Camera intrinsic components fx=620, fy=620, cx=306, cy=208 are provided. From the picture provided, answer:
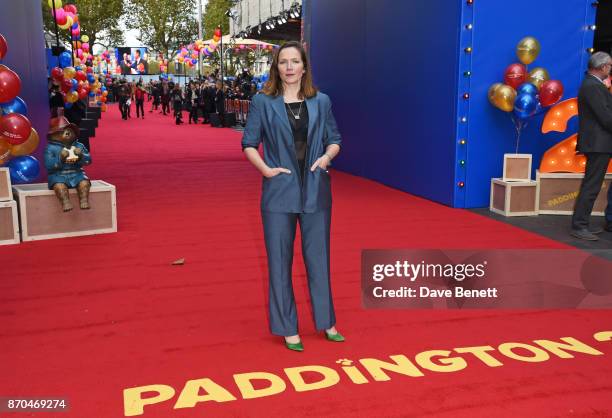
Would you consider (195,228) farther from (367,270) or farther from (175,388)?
(175,388)

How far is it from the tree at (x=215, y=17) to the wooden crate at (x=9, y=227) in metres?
36.8

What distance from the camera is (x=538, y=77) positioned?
6.85m

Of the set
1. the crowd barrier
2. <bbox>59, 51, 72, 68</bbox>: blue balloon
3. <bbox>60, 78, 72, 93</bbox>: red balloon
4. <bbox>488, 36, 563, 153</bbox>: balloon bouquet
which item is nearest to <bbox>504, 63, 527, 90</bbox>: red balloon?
<bbox>488, 36, 563, 153</bbox>: balloon bouquet

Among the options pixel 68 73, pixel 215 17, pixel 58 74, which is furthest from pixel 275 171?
pixel 215 17

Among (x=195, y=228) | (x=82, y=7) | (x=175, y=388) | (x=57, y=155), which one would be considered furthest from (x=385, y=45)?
(x=82, y=7)

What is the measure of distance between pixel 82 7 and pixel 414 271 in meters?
38.8

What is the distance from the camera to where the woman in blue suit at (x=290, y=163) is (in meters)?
3.09

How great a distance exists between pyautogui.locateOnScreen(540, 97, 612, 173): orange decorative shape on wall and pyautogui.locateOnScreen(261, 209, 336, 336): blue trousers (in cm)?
449

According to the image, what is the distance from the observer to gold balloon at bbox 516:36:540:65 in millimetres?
6758

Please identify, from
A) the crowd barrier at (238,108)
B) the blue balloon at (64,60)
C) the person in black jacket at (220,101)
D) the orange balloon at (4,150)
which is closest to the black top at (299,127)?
the orange balloon at (4,150)

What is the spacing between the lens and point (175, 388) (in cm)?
285

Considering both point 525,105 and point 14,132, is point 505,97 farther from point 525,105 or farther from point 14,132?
point 14,132

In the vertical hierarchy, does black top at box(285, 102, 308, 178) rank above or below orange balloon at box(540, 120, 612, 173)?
above

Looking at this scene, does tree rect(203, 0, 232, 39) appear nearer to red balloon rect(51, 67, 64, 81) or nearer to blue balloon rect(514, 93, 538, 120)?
red balloon rect(51, 67, 64, 81)
